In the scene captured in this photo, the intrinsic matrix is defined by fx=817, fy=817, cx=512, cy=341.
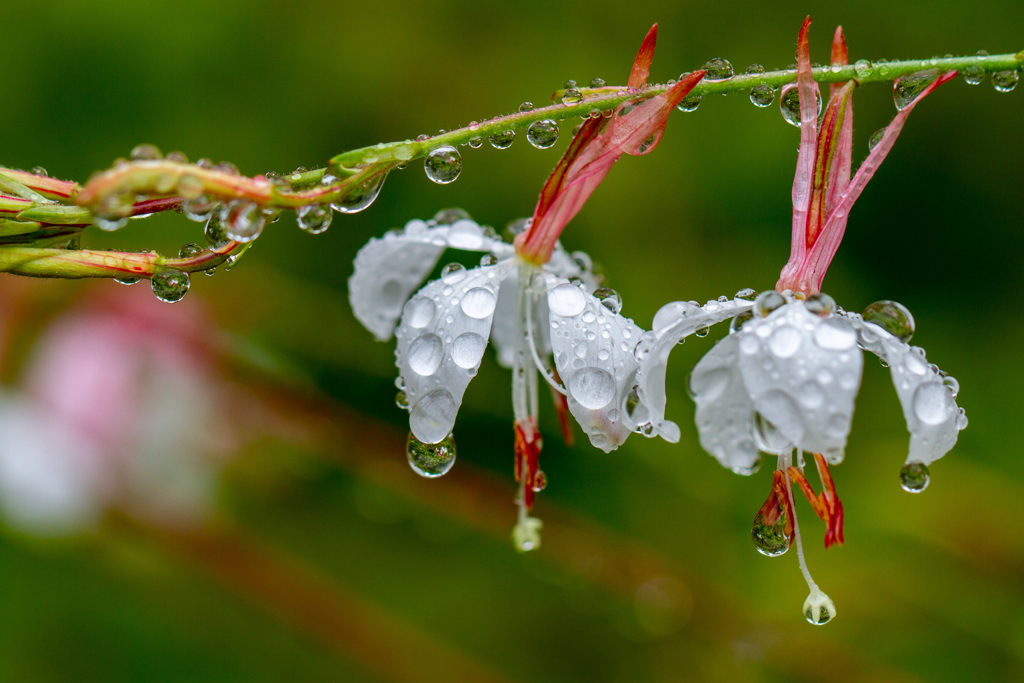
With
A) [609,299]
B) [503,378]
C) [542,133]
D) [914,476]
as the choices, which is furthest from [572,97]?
[503,378]

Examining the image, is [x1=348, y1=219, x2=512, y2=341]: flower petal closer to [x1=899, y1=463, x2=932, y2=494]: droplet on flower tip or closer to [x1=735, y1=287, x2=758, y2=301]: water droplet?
[x1=735, y1=287, x2=758, y2=301]: water droplet

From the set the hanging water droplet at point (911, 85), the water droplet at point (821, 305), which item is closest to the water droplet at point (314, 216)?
the water droplet at point (821, 305)

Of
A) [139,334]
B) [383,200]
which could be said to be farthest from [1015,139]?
[139,334]

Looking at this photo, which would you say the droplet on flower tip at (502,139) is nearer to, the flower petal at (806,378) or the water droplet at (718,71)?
the water droplet at (718,71)

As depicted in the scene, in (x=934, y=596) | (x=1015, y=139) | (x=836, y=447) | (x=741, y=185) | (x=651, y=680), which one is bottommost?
(x=836, y=447)

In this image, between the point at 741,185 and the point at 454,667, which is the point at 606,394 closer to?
the point at 454,667
